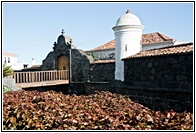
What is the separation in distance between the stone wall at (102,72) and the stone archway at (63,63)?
8.70 ft

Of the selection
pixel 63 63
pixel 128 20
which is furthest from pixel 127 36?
pixel 63 63

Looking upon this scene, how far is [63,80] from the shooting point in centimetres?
1591

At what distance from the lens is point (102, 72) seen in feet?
45.9

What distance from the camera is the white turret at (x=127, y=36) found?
11.6m

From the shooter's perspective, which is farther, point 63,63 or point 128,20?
point 63,63

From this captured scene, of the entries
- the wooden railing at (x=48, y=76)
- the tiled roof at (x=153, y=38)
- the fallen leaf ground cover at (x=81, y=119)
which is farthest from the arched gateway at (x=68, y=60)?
the fallen leaf ground cover at (x=81, y=119)

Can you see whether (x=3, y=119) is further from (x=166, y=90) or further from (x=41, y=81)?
(x=41, y=81)

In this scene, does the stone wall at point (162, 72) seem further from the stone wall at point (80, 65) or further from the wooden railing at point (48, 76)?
the wooden railing at point (48, 76)

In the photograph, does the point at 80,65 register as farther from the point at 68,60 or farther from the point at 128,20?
the point at 128,20

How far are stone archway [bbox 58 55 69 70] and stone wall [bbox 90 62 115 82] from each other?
2.65 meters

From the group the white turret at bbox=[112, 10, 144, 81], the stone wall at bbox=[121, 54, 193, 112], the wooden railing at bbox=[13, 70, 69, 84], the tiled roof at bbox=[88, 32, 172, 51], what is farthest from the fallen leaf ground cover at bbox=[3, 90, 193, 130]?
the tiled roof at bbox=[88, 32, 172, 51]

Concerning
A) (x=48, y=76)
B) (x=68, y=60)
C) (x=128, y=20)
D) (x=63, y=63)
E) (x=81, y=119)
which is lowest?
(x=81, y=119)

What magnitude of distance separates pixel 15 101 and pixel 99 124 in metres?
2.52

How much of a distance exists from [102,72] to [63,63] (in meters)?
4.05
